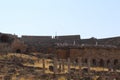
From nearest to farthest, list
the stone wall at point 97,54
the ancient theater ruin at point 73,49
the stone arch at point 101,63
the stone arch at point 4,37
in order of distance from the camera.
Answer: the stone arch at point 101,63 → the ancient theater ruin at point 73,49 → the stone wall at point 97,54 → the stone arch at point 4,37

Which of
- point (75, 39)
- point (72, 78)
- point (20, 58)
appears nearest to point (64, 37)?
point (75, 39)

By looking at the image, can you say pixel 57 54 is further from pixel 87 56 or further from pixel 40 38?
pixel 40 38

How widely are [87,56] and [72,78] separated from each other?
3054 cm

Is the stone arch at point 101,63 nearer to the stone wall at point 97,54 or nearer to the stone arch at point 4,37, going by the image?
the stone wall at point 97,54

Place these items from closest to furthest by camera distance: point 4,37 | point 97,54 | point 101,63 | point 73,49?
point 101,63 → point 73,49 → point 97,54 → point 4,37

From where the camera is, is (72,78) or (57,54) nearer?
(72,78)

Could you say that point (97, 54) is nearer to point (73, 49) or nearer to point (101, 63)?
point (101, 63)

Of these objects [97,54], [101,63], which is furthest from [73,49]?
[101,63]

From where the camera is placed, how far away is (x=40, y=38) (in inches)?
3076

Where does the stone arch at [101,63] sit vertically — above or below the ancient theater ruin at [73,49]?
below

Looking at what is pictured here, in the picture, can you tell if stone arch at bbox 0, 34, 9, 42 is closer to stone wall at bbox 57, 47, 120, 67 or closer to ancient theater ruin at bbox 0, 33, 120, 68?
ancient theater ruin at bbox 0, 33, 120, 68

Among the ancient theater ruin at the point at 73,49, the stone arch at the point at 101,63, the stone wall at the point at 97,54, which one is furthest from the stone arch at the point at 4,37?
the stone arch at the point at 101,63

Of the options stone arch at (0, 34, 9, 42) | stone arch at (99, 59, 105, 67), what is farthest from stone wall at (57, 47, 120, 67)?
stone arch at (0, 34, 9, 42)

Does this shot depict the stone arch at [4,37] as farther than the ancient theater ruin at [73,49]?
Yes
